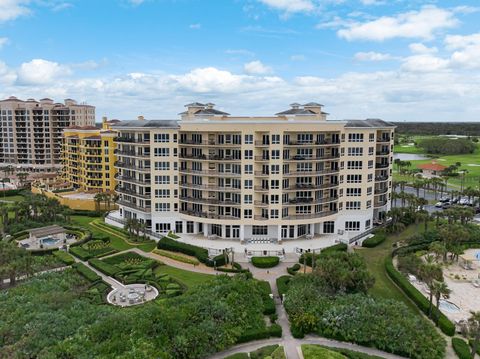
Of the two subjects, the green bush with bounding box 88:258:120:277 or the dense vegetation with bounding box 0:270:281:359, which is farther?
the green bush with bounding box 88:258:120:277

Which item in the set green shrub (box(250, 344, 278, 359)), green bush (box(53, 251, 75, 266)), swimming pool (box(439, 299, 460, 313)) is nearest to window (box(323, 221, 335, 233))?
swimming pool (box(439, 299, 460, 313))

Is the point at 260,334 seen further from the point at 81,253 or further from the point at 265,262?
the point at 81,253

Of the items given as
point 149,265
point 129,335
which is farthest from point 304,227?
point 129,335

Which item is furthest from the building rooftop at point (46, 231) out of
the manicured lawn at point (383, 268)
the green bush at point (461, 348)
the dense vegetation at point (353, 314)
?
the green bush at point (461, 348)

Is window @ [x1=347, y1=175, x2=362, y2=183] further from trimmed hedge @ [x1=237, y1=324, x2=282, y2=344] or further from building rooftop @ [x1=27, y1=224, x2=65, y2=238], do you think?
building rooftop @ [x1=27, y1=224, x2=65, y2=238]

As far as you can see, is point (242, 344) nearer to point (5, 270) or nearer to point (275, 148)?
point (5, 270)

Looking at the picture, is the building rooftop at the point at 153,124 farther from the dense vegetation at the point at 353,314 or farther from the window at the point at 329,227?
the dense vegetation at the point at 353,314
